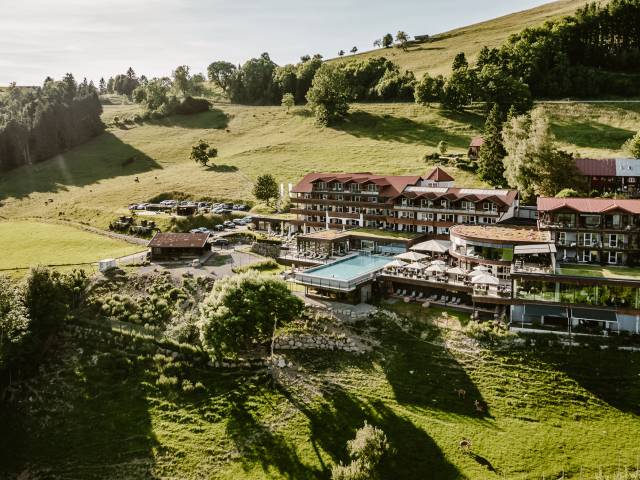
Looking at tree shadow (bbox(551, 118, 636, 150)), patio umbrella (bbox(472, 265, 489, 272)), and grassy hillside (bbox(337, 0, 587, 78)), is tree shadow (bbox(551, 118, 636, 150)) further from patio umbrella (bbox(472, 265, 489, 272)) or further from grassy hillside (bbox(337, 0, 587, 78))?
grassy hillside (bbox(337, 0, 587, 78))

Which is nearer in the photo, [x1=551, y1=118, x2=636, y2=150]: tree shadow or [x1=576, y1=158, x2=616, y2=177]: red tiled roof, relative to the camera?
[x1=576, y1=158, x2=616, y2=177]: red tiled roof

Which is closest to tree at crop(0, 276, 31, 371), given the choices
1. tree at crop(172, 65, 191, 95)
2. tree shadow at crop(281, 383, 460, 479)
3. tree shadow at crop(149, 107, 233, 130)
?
tree shadow at crop(281, 383, 460, 479)

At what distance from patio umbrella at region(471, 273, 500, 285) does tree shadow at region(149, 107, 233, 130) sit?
11702 centimetres

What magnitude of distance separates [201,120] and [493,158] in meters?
105

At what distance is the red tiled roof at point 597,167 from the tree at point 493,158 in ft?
45.7

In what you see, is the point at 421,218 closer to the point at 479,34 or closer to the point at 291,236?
the point at 291,236

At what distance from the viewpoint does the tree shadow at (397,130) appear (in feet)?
375

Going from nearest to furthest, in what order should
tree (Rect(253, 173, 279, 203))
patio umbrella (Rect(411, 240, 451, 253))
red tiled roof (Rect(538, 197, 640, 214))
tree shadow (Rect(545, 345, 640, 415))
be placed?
tree shadow (Rect(545, 345, 640, 415)), red tiled roof (Rect(538, 197, 640, 214)), patio umbrella (Rect(411, 240, 451, 253)), tree (Rect(253, 173, 279, 203))

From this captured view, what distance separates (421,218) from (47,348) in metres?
49.0

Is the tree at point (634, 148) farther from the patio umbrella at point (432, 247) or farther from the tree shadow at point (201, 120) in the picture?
the tree shadow at point (201, 120)

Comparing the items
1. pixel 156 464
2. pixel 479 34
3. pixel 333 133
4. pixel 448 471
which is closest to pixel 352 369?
pixel 448 471

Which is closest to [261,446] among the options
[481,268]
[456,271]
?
[456,271]

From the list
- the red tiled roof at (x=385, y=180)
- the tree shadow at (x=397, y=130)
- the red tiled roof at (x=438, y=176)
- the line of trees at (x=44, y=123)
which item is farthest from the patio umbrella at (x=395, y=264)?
the line of trees at (x=44, y=123)

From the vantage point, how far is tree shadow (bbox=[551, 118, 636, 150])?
94125 millimetres
